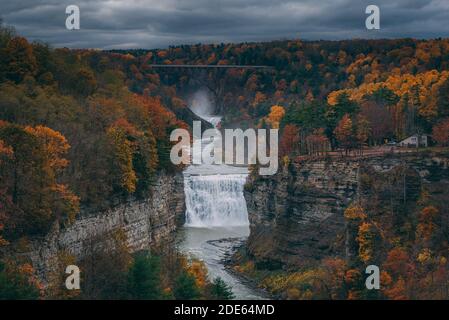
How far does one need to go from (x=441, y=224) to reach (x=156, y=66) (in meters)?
68.3

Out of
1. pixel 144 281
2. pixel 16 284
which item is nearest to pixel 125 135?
pixel 144 281

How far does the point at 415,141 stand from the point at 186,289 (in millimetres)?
25670

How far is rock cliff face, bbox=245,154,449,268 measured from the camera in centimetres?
6731

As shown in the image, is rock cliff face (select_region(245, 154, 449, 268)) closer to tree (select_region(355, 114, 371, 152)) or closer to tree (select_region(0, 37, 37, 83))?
tree (select_region(355, 114, 371, 152))

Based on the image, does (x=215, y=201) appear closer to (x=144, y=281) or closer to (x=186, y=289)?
(x=186, y=289)

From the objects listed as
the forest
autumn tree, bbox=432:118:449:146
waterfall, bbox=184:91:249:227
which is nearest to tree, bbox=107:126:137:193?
the forest

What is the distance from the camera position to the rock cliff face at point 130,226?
55.5 metres

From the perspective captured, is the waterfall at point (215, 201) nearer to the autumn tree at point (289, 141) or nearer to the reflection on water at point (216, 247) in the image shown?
the reflection on water at point (216, 247)

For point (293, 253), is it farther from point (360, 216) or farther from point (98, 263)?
point (98, 263)

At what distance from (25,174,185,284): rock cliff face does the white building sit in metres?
15.3

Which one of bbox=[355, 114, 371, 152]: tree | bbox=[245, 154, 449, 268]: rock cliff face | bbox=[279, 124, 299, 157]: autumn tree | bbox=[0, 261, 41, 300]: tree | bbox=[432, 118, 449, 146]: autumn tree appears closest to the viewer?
bbox=[0, 261, 41, 300]: tree

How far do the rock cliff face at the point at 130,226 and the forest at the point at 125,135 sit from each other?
69 cm
